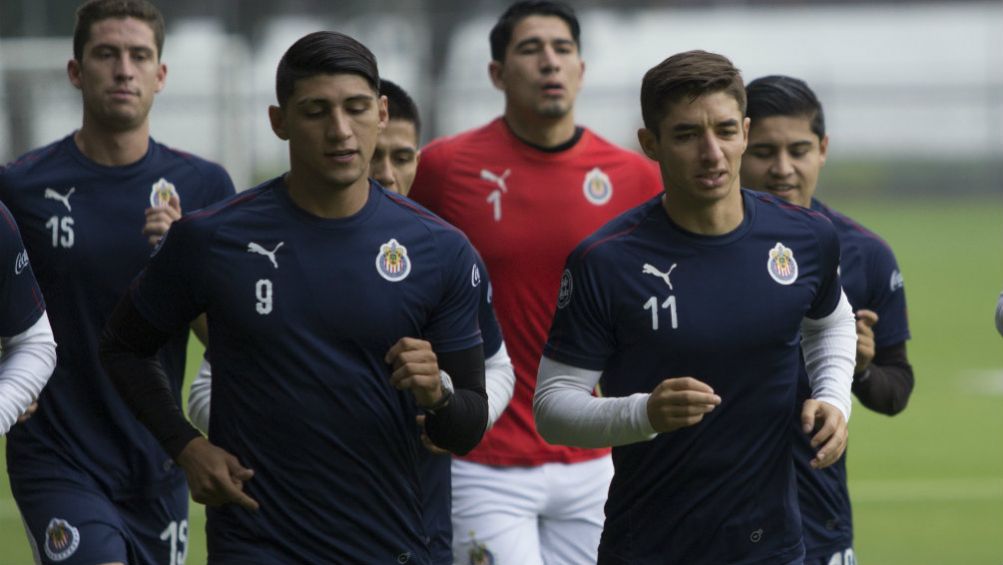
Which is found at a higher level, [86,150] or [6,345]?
[86,150]

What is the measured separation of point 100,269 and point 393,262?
1.77m

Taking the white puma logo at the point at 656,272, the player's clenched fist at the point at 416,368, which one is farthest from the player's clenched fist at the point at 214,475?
the white puma logo at the point at 656,272

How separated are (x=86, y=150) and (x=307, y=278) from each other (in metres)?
2.01

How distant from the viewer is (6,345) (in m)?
5.34

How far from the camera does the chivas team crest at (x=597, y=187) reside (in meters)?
6.91

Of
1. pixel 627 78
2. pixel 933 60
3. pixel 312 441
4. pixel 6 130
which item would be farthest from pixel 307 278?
pixel 933 60

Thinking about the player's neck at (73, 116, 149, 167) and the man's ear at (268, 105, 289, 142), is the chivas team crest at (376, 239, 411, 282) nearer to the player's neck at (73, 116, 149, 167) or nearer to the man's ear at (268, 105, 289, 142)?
the man's ear at (268, 105, 289, 142)

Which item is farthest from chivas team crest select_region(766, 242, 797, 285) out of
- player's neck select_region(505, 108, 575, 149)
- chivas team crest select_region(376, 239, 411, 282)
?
player's neck select_region(505, 108, 575, 149)

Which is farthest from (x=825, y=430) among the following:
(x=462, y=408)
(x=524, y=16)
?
(x=524, y=16)

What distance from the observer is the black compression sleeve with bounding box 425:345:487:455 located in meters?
4.83

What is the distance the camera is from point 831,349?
17.1 feet

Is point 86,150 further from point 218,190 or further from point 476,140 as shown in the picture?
point 476,140

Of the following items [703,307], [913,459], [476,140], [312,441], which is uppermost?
[476,140]

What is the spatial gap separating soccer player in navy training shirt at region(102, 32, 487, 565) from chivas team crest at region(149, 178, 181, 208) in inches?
59.8
